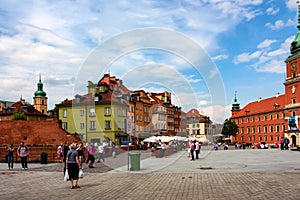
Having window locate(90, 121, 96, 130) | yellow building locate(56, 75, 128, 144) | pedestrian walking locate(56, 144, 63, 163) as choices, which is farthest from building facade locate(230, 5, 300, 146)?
pedestrian walking locate(56, 144, 63, 163)

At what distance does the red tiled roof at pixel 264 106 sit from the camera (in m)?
105

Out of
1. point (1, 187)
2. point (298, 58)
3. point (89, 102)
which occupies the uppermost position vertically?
point (298, 58)

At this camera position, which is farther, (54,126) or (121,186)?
(54,126)

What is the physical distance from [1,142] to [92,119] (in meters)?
26.9

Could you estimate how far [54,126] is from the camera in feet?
112

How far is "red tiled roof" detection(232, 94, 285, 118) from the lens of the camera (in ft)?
343

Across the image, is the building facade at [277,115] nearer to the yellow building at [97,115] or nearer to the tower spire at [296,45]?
the tower spire at [296,45]

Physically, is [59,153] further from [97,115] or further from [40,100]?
[40,100]

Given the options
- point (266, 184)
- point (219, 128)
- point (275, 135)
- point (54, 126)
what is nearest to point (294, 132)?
point (275, 135)

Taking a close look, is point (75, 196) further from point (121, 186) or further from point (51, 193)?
point (121, 186)

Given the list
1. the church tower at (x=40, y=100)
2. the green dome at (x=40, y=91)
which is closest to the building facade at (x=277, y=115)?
the church tower at (x=40, y=100)

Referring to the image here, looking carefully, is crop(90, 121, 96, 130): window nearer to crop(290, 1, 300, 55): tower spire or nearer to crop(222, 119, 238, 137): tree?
crop(290, 1, 300, 55): tower spire

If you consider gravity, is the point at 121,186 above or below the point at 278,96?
below

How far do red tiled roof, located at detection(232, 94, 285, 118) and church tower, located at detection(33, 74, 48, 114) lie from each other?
73.6 metres
